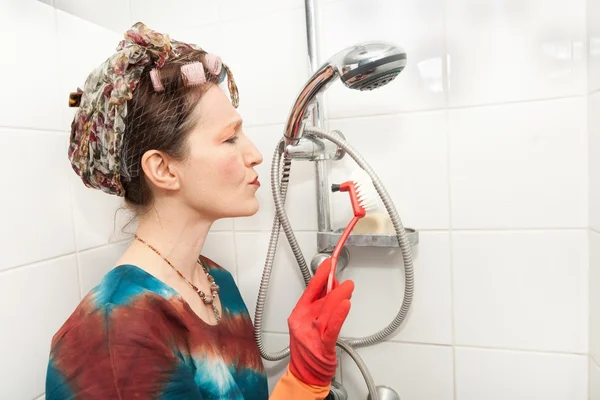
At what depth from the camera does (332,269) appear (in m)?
0.71

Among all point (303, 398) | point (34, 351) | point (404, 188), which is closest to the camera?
point (303, 398)

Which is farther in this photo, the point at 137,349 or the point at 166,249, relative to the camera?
the point at 166,249

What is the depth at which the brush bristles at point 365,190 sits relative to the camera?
815 millimetres

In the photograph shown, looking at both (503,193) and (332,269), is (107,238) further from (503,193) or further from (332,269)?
(503,193)

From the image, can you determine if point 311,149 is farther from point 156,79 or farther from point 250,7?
point 250,7

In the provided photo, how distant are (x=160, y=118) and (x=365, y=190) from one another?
396 millimetres

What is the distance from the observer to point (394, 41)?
0.86 metres

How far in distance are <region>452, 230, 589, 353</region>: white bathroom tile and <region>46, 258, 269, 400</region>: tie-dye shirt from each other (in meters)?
0.49

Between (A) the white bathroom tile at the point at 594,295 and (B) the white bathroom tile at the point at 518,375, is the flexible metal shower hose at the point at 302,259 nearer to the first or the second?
(B) the white bathroom tile at the point at 518,375

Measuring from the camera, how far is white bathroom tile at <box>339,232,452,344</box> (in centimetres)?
88

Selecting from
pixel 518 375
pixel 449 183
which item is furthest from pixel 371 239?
pixel 518 375

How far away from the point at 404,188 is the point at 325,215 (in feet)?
0.57

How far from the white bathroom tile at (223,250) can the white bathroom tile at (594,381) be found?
0.76 metres

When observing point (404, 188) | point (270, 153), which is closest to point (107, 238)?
point (270, 153)
